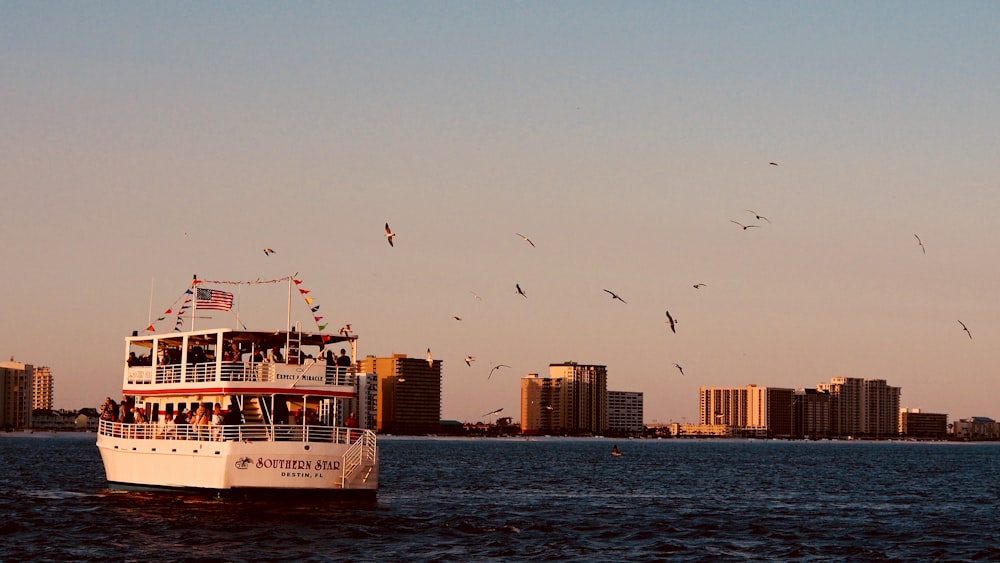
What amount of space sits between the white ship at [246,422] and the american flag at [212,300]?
107 cm

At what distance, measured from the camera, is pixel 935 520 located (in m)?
48.1

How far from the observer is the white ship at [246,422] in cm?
4075

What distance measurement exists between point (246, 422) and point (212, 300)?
531cm

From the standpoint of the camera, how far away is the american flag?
46.0 m

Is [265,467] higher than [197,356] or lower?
lower

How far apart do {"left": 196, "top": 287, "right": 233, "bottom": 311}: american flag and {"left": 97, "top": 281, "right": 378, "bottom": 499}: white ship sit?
1.07 metres

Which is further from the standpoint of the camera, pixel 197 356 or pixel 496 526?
pixel 197 356

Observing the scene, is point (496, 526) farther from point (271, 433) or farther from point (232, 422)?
point (232, 422)

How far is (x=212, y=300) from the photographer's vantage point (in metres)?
46.1

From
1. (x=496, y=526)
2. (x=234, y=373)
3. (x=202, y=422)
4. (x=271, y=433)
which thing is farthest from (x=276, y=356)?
→ (x=496, y=526)

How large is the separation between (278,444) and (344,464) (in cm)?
233

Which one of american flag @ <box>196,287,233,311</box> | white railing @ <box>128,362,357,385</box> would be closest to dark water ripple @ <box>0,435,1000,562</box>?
white railing @ <box>128,362,357,385</box>

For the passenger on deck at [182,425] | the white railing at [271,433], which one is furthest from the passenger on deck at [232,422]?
the passenger on deck at [182,425]

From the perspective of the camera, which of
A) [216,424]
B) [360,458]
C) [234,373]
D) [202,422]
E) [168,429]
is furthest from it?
[168,429]
